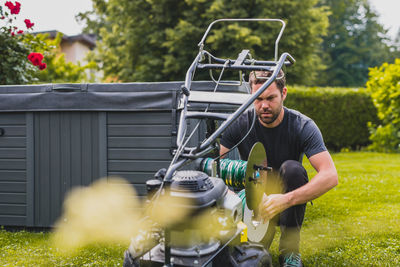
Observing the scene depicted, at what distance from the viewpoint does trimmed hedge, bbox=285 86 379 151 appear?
1023 cm

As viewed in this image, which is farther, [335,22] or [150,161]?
[335,22]

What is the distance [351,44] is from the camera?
29766 mm

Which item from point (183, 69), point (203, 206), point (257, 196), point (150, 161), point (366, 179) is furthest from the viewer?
point (183, 69)

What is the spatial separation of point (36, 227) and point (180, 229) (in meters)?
2.72

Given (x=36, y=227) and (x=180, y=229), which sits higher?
(x=180, y=229)

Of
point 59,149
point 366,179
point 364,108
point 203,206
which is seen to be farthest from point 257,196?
point 364,108

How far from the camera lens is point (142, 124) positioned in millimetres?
3777

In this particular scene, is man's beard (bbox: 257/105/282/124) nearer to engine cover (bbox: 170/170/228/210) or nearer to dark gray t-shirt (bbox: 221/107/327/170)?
dark gray t-shirt (bbox: 221/107/327/170)

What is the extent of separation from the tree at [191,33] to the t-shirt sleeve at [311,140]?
31.4 feet

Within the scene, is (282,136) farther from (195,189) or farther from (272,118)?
(195,189)

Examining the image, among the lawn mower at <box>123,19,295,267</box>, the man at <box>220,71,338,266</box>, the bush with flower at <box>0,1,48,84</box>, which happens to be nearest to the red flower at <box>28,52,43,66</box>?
the bush with flower at <box>0,1,48,84</box>

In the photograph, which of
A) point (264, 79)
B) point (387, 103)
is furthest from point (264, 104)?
point (387, 103)

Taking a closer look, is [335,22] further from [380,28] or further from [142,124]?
[142,124]

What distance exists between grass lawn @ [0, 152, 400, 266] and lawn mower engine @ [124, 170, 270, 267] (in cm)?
118
